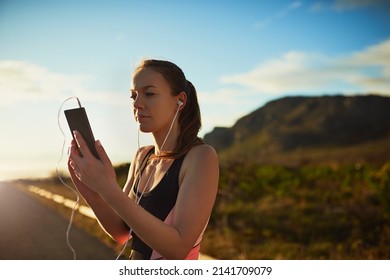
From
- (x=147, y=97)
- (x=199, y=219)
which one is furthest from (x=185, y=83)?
(x=199, y=219)

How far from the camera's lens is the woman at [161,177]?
164 cm

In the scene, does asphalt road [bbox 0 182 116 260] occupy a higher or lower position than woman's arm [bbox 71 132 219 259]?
lower

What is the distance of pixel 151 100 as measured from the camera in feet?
6.36

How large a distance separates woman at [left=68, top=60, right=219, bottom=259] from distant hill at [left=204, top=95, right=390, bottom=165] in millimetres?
92912

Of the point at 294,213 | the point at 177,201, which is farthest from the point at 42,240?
the point at 177,201

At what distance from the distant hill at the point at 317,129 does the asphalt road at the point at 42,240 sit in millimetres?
85152

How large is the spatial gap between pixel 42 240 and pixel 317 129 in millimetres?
115384

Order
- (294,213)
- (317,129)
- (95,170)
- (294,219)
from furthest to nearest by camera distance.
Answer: (317,129), (294,213), (294,219), (95,170)

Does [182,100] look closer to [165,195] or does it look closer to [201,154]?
[201,154]

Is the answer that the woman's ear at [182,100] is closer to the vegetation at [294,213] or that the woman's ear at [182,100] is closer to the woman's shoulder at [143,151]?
the woman's shoulder at [143,151]

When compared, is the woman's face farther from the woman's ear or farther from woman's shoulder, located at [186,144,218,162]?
woman's shoulder, located at [186,144,218,162]

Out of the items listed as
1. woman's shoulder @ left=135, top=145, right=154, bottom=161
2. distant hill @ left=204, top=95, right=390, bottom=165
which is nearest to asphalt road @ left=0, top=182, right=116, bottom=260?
woman's shoulder @ left=135, top=145, right=154, bottom=161

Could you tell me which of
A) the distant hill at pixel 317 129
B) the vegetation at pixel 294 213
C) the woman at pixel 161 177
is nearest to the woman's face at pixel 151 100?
the woman at pixel 161 177

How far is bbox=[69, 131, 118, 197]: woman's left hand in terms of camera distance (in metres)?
1.62
